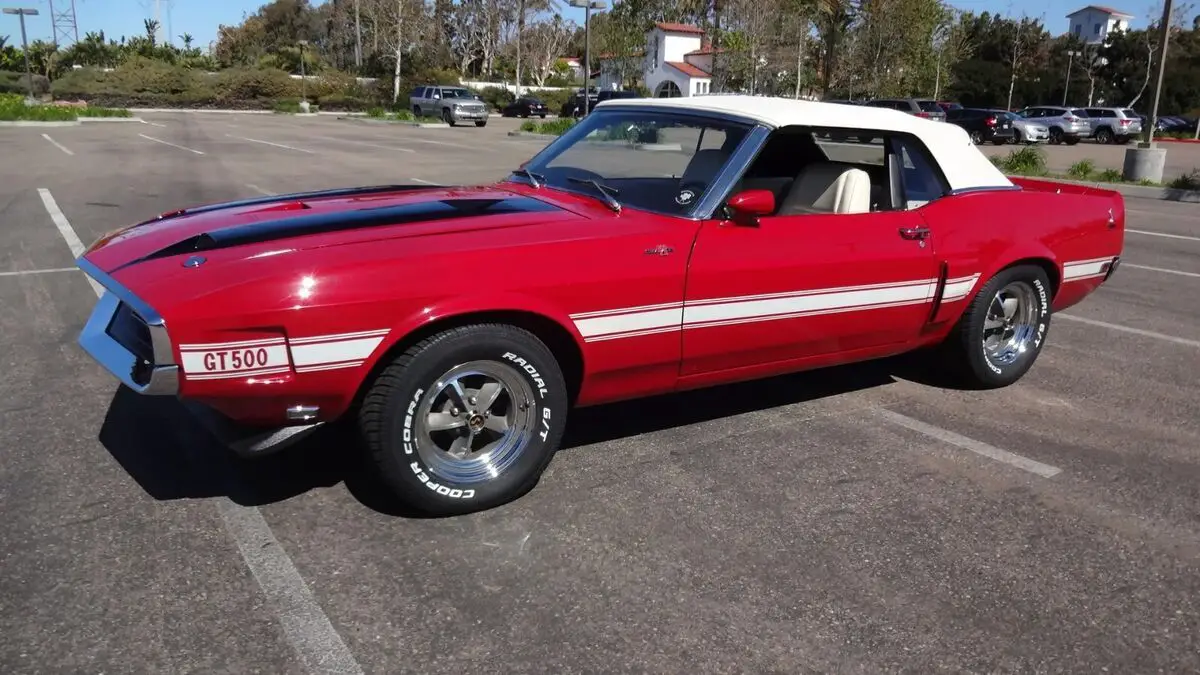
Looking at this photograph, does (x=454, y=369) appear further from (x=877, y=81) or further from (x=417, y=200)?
(x=877, y=81)

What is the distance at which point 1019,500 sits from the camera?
393 cm

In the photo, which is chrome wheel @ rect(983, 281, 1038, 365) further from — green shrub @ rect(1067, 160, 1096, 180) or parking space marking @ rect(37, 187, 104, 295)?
green shrub @ rect(1067, 160, 1096, 180)

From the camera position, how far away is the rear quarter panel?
480 centimetres

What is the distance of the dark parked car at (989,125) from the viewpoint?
3647cm

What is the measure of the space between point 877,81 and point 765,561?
49276mm

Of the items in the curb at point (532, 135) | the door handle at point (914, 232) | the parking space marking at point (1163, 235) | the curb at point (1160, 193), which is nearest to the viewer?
the door handle at point (914, 232)

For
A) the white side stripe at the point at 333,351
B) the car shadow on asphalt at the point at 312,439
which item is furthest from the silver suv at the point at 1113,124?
the white side stripe at the point at 333,351

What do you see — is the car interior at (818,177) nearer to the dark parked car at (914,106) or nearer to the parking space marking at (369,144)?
the parking space marking at (369,144)

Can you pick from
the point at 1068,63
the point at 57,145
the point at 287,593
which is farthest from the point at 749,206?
the point at 1068,63

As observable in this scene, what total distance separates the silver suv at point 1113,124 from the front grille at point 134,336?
43.3m

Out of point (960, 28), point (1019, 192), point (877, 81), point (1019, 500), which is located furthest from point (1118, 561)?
point (960, 28)

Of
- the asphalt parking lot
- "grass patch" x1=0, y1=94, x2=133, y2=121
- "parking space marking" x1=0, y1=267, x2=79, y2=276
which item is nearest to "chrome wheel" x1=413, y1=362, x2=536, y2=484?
the asphalt parking lot

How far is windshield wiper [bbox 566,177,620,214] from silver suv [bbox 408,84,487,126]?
37704mm

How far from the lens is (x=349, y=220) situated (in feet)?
12.3
